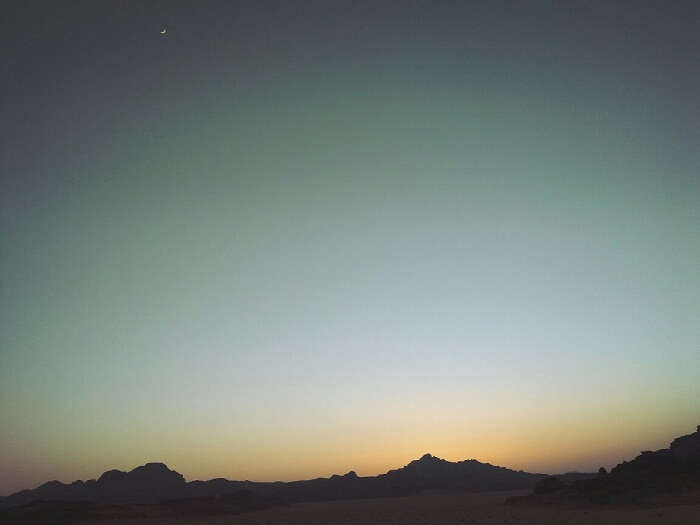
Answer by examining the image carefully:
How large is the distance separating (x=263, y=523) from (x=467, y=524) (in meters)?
23.6

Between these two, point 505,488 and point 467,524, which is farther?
point 505,488

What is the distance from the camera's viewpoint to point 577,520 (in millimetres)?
36719

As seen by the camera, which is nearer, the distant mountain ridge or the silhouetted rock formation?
the silhouetted rock formation

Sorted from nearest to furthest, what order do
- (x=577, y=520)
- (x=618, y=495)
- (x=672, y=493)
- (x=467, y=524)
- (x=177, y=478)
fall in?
(x=577, y=520) → (x=467, y=524) → (x=672, y=493) → (x=618, y=495) → (x=177, y=478)

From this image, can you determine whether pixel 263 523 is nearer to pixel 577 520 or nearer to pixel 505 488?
pixel 577 520

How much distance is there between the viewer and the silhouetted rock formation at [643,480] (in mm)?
46750

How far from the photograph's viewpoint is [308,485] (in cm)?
19950

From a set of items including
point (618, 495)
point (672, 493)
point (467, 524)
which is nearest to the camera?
point (467, 524)

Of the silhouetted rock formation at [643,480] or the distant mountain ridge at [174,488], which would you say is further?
the distant mountain ridge at [174,488]

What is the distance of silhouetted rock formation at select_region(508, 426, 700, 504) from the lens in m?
46.8

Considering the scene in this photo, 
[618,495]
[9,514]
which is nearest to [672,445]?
[618,495]

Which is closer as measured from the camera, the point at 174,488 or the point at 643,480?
the point at 643,480

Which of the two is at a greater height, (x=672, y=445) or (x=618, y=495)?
(x=672, y=445)

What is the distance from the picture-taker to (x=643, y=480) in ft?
169
